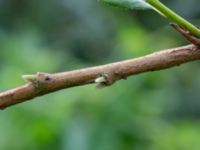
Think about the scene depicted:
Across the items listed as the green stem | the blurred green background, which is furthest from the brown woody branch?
the blurred green background

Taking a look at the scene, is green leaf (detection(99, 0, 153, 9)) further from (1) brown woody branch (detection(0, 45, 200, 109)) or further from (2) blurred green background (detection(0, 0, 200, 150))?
(2) blurred green background (detection(0, 0, 200, 150))

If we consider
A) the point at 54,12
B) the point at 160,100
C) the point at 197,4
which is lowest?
the point at 160,100

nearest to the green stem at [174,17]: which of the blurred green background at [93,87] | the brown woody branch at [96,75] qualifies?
the brown woody branch at [96,75]

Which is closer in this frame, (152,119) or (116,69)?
(116,69)

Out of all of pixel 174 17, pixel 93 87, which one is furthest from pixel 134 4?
pixel 93 87

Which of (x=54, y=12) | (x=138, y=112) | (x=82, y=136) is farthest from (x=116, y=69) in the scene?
(x=54, y=12)

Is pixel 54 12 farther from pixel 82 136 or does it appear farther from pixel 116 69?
pixel 116 69

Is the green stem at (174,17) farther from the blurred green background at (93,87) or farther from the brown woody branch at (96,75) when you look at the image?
the blurred green background at (93,87)
